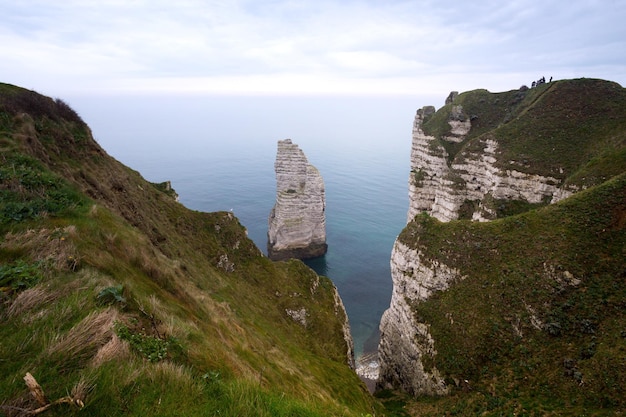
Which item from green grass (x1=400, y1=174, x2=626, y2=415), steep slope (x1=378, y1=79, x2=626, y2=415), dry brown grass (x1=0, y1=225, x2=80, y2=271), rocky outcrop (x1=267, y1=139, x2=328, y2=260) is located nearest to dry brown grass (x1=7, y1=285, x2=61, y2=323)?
dry brown grass (x1=0, y1=225, x2=80, y2=271)

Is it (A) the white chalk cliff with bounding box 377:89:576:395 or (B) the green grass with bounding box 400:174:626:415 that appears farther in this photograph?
(A) the white chalk cliff with bounding box 377:89:576:395

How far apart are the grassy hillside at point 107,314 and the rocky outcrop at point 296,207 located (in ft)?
136

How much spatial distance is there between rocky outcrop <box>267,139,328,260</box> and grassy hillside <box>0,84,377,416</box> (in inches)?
1637

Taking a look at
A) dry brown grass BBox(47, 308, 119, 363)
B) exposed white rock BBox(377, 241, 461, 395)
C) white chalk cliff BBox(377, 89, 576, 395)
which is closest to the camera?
dry brown grass BBox(47, 308, 119, 363)

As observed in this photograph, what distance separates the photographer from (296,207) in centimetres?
7431

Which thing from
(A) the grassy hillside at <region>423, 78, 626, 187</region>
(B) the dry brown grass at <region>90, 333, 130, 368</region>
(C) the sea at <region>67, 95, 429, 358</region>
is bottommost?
(C) the sea at <region>67, 95, 429, 358</region>

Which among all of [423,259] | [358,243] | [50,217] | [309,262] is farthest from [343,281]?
[50,217]

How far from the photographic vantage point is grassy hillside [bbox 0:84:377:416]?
5734mm

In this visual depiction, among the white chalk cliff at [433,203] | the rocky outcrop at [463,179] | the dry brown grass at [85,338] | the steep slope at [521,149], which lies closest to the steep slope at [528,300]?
the white chalk cliff at [433,203]

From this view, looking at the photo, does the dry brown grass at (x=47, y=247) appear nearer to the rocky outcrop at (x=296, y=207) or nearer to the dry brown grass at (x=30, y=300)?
the dry brown grass at (x=30, y=300)

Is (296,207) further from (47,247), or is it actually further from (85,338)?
(85,338)

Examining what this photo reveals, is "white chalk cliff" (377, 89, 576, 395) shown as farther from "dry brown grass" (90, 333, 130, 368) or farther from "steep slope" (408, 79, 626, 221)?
"dry brown grass" (90, 333, 130, 368)

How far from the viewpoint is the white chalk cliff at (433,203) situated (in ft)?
101

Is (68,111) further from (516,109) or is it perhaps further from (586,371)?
(516,109)
